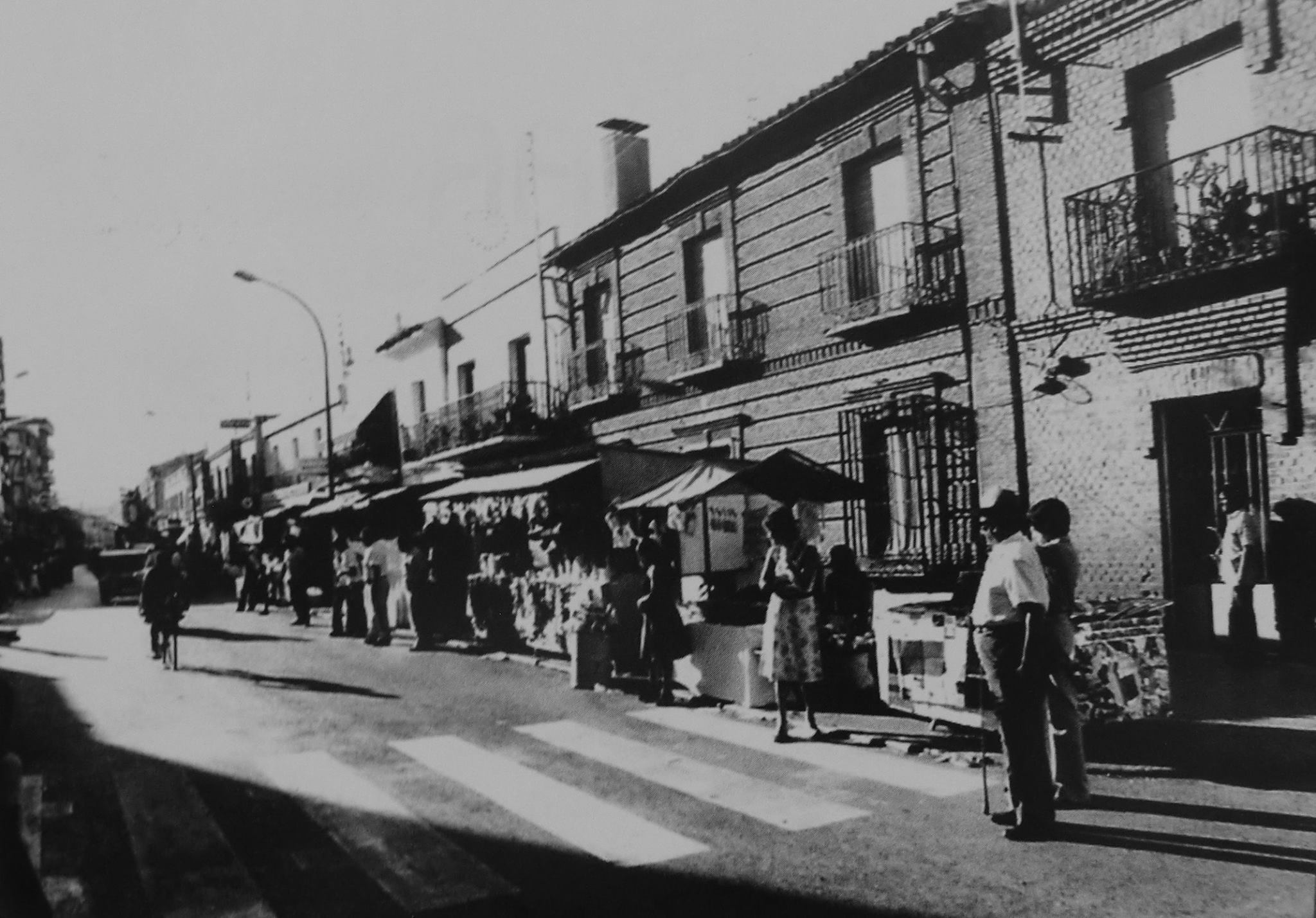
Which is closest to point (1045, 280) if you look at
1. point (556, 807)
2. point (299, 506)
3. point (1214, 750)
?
point (1214, 750)

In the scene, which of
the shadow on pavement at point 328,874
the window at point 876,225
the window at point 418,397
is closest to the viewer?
the shadow on pavement at point 328,874

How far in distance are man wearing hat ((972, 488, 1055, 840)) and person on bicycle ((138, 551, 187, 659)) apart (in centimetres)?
1215

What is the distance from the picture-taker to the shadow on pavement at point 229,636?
60.7ft

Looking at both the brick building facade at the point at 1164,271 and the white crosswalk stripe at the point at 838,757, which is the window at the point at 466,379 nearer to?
the brick building facade at the point at 1164,271

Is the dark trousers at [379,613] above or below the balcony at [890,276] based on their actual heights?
below

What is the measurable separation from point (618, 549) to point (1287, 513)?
6486 millimetres

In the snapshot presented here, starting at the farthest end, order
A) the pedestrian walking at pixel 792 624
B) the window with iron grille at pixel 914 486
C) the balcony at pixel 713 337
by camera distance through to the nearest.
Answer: the balcony at pixel 713 337 < the window with iron grille at pixel 914 486 < the pedestrian walking at pixel 792 624

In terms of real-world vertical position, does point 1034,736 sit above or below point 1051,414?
below

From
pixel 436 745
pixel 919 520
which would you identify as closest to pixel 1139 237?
pixel 919 520

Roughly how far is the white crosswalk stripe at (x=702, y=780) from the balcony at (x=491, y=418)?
1414 cm

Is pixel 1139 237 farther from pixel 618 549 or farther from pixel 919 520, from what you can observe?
pixel 618 549

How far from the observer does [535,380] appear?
23.6 m

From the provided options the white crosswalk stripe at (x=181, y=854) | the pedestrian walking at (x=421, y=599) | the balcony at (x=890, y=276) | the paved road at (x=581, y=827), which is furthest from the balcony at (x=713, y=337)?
the white crosswalk stripe at (x=181, y=854)

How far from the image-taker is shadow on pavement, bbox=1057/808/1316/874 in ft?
16.9
